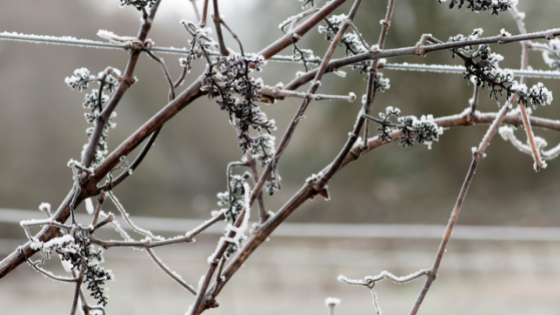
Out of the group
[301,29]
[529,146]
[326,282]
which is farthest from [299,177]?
[301,29]

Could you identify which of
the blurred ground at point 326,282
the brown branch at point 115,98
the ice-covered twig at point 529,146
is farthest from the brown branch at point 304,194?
the blurred ground at point 326,282

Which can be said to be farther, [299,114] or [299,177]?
[299,177]

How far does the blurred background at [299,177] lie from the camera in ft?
6.72

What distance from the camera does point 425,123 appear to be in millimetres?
272

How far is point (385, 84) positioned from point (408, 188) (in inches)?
104

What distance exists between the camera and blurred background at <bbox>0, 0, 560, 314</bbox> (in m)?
2.05

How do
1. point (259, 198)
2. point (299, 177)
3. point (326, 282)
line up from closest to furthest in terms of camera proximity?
point (259, 198) → point (326, 282) → point (299, 177)

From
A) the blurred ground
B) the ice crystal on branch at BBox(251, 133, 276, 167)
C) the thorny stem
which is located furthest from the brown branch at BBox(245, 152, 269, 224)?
the blurred ground

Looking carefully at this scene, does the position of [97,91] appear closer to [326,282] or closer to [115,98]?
[115,98]

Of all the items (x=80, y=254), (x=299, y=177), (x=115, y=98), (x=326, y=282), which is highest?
(x=299, y=177)

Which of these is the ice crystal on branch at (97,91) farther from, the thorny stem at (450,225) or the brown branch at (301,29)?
the thorny stem at (450,225)

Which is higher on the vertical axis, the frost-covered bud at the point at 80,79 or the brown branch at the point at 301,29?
the brown branch at the point at 301,29

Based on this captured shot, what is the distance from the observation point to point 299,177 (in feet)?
8.95

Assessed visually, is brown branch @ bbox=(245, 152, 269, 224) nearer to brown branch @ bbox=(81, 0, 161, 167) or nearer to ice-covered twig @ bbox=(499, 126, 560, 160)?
brown branch @ bbox=(81, 0, 161, 167)
